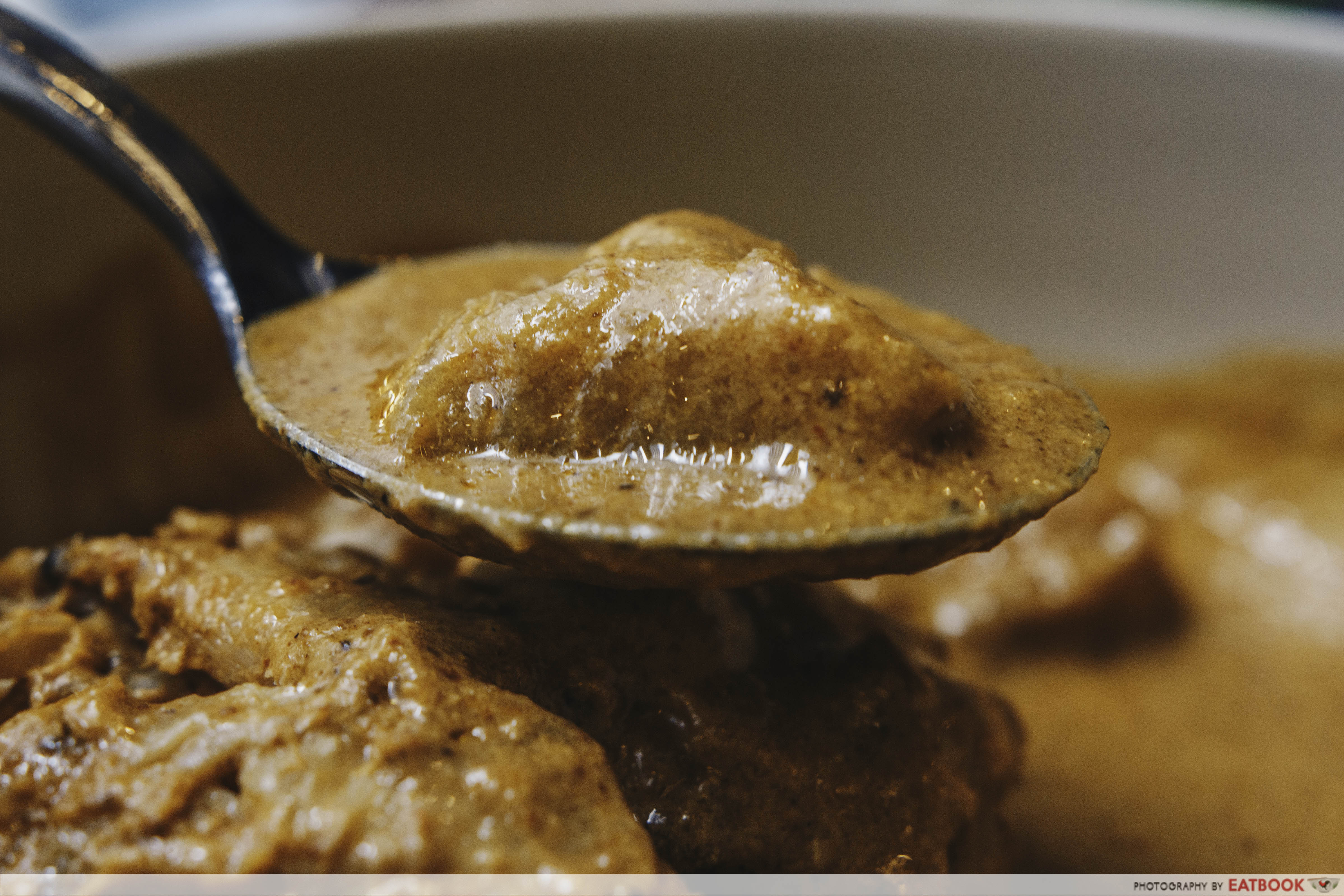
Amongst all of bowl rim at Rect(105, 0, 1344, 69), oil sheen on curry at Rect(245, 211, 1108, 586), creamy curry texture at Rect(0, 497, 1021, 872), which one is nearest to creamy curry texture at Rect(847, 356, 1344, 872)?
creamy curry texture at Rect(0, 497, 1021, 872)

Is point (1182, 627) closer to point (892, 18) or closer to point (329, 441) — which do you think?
point (892, 18)

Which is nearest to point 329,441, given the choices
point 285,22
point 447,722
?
point 447,722

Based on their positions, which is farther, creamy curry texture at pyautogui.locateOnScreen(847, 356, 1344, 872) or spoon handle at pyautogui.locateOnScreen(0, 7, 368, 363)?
creamy curry texture at pyautogui.locateOnScreen(847, 356, 1344, 872)

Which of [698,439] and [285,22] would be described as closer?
[698,439]

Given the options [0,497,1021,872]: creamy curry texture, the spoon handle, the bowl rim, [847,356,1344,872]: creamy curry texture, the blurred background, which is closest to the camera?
[0,497,1021,872]: creamy curry texture

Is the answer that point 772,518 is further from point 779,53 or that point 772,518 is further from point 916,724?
point 779,53

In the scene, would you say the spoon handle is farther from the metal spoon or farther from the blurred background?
the blurred background
